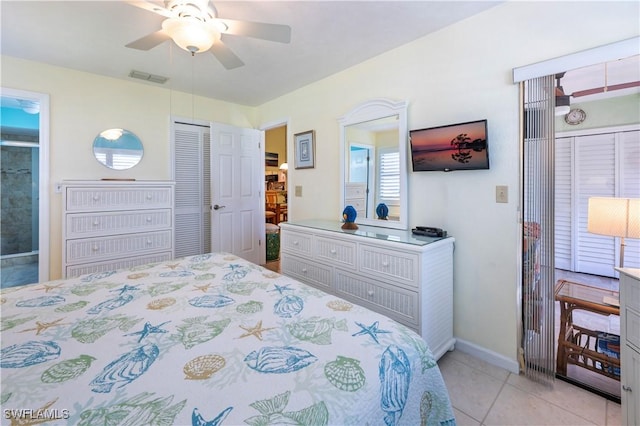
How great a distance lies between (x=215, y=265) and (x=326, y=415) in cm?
138

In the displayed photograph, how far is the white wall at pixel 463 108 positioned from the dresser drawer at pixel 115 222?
0.54m

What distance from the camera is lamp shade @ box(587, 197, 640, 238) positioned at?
1648 mm

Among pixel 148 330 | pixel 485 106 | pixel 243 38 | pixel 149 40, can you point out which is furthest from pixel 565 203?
pixel 149 40

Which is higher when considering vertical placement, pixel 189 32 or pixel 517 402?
pixel 189 32

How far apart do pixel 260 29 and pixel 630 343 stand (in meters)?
2.38

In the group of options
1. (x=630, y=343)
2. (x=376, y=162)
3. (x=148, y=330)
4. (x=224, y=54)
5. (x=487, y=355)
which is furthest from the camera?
(x=376, y=162)

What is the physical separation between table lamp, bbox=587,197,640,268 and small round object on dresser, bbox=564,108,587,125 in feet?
7.26

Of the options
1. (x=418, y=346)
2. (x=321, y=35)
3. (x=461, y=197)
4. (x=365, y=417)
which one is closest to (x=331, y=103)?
(x=321, y=35)

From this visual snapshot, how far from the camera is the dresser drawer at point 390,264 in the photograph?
1.92 meters

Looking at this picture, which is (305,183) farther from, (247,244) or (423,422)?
(423,422)

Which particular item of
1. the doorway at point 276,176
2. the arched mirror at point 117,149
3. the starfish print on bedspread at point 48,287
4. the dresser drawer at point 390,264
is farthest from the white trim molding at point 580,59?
the doorway at point 276,176

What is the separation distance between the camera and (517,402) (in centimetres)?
168

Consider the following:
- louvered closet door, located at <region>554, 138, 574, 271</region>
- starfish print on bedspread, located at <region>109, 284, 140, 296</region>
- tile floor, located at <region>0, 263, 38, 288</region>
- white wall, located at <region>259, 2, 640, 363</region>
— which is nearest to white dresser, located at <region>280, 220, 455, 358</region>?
white wall, located at <region>259, 2, 640, 363</region>

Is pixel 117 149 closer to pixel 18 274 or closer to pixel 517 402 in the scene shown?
pixel 18 274
